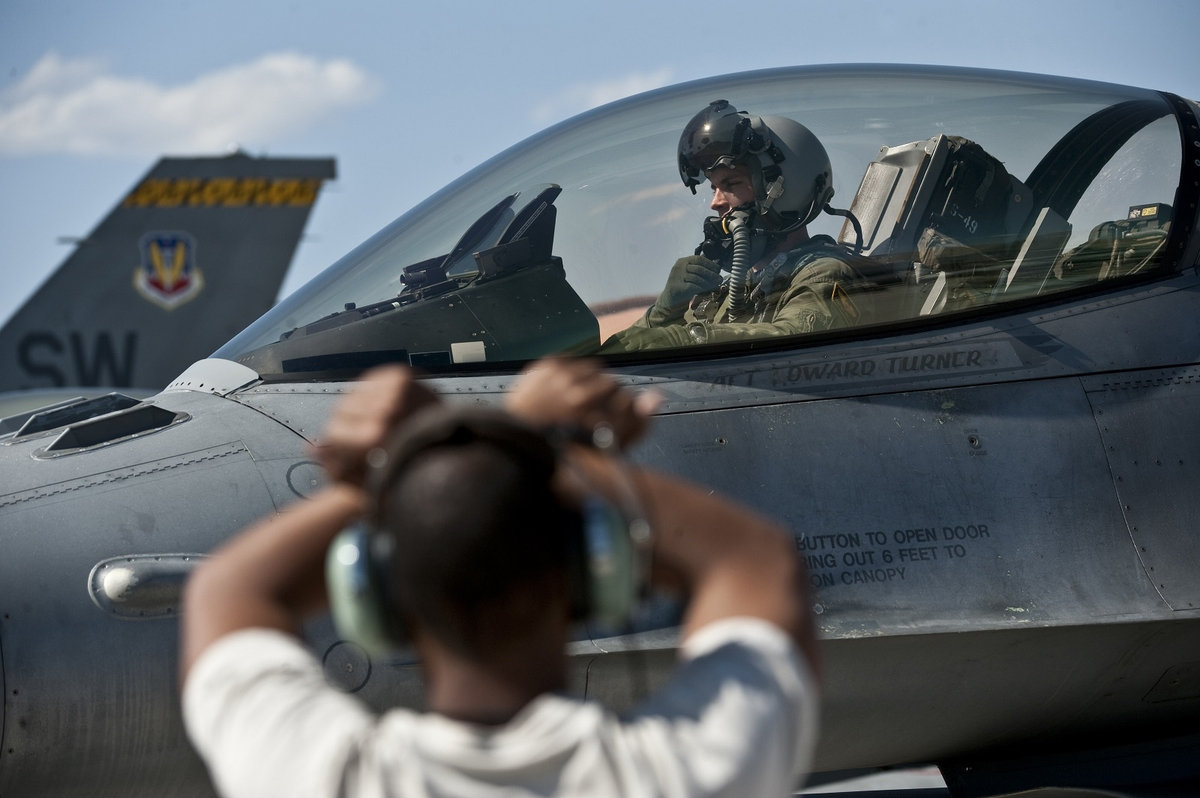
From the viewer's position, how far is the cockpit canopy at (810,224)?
3816 mm

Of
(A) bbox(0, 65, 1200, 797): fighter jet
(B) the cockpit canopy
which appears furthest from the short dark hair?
(B) the cockpit canopy

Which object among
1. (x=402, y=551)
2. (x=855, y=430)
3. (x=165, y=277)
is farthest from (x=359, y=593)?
(x=165, y=277)

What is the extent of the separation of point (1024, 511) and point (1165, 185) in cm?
138

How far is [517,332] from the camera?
377cm

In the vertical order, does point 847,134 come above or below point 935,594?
above

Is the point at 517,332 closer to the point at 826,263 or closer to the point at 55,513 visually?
the point at 826,263

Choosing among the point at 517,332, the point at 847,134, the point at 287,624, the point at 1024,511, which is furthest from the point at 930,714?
the point at 287,624

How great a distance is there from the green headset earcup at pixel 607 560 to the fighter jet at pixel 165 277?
21.7m

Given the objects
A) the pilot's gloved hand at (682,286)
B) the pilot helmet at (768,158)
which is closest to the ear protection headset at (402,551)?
the pilot's gloved hand at (682,286)

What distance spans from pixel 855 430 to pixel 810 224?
2.56 ft

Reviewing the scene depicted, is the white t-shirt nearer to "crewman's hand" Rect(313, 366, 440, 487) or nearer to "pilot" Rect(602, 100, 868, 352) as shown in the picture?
"crewman's hand" Rect(313, 366, 440, 487)

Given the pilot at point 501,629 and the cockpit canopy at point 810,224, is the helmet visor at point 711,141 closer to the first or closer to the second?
the cockpit canopy at point 810,224

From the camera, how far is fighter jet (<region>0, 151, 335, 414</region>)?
71.1ft

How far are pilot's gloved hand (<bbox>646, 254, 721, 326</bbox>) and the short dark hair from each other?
264 cm
